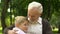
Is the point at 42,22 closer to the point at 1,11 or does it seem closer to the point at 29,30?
the point at 29,30

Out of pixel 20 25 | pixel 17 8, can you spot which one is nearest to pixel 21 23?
pixel 20 25

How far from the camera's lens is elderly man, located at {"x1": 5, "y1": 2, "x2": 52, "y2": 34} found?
8.29 feet

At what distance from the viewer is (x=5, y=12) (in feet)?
21.6

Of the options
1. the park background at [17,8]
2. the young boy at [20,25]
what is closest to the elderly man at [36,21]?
the young boy at [20,25]

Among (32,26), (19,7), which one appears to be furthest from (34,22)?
(19,7)

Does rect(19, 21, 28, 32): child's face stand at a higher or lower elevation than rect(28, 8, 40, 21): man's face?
lower

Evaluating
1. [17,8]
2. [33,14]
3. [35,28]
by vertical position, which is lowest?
[35,28]

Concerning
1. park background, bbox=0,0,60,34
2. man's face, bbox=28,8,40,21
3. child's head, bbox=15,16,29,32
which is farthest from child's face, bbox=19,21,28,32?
park background, bbox=0,0,60,34

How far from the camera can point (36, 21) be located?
2625 millimetres

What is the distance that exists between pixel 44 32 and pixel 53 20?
4746 mm

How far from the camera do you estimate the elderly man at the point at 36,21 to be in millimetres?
2526

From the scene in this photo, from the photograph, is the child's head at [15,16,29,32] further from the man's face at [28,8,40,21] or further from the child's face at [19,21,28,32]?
the man's face at [28,8,40,21]

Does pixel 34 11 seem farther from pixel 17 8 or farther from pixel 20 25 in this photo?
pixel 17 8

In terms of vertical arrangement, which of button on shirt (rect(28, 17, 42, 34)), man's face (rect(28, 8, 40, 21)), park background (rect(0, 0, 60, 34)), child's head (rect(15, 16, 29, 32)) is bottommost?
button on shirt (rect(28, 17, 42, 34))
